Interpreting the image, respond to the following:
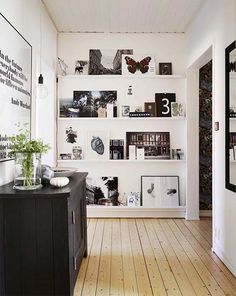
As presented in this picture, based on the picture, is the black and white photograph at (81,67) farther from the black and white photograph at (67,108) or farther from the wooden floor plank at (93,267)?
the wooden floor plank at (93,267)

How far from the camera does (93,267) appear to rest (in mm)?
3281

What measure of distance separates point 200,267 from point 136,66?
10.3 feet

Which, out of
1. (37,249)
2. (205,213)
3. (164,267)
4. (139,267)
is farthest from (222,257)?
(205,213)

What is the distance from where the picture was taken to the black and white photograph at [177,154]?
5.32 m

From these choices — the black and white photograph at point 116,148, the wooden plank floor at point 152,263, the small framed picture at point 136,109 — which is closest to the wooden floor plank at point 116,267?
the wooden plank floor at point 152,263

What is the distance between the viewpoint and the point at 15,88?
3.07 meters

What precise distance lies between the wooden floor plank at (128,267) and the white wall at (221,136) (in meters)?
0.89

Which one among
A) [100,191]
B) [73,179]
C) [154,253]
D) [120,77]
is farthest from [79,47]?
[154,253]

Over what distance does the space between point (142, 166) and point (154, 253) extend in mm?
1899

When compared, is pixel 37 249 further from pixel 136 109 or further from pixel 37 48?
pixel 136 109

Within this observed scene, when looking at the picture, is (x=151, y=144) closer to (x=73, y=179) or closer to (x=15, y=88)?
(x=73, y=179)

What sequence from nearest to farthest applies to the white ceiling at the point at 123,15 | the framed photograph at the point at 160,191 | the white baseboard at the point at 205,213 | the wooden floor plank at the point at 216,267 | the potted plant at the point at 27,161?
the potted plant at the point at 27,161 → the wooden floor plank at the point at 216,267 → the white ceiling at the point at 123,15 → the framed photograph at the point at 160,191 → the white baseboard at the point at 205,213

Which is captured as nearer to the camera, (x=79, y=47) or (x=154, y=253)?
(x=154, y=253)

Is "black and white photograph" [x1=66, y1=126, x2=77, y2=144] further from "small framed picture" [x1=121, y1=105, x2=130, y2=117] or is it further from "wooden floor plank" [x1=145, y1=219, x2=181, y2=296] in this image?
"wooden floor plank" [x1=145, y1=219, x2=181, y2=296]
